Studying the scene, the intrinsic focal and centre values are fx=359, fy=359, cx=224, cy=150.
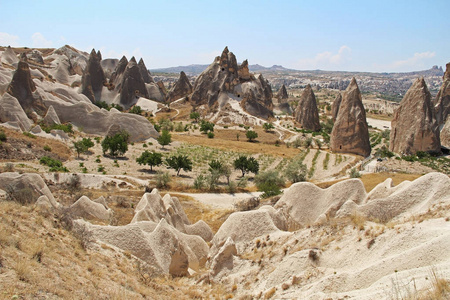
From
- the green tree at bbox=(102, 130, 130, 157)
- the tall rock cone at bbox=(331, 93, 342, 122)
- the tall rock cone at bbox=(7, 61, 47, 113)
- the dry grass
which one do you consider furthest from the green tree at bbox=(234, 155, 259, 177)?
the tall rock cone at bbox=(331, 93, 342, 122)

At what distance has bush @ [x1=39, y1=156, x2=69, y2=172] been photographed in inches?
971

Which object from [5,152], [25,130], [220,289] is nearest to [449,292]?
[220,289]

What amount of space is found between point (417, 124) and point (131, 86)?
5207 centimetres

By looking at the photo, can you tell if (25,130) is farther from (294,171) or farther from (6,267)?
(6,267)

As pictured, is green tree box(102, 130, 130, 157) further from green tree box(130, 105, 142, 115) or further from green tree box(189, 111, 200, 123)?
green tree box(189, 111, 200, 123)

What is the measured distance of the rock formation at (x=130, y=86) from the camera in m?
69.9

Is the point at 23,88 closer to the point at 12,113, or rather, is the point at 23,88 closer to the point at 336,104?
the point at 12,113

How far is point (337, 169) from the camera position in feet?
111

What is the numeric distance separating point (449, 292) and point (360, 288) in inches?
69.2

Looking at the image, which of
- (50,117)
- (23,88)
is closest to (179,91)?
(23,88)

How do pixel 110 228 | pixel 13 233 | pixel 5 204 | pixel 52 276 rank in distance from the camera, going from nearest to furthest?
pixel 52 276 < pixel 13 233 < pixel 5 204 < pixel 110 228

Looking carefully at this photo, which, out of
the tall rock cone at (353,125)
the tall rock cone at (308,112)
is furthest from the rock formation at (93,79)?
the tall rock cone at (353,125)

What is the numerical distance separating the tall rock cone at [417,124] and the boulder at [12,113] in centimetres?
3793

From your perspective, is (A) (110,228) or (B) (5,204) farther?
(A) (110,228)
